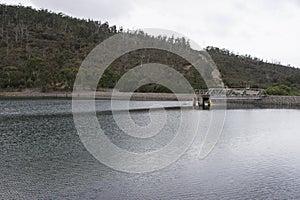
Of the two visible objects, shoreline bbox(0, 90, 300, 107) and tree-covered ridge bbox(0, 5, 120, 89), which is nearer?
shoreline bbox(0, 90, 300, 107)

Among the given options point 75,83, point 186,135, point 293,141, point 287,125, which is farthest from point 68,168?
point 75,83

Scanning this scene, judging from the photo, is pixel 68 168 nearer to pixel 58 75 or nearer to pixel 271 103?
pixel 271 103

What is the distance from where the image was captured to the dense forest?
269 feet

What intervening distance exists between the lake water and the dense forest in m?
54.9

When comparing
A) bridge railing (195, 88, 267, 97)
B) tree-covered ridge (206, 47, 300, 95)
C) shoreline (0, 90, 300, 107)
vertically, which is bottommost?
shoreline (0, 90, 300, 107)

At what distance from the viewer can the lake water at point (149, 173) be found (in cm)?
1405

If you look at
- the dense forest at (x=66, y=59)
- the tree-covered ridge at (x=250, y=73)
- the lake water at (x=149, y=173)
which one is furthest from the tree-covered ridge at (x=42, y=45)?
the lake water at (x=149, y=173)

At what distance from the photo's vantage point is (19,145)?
2300cm

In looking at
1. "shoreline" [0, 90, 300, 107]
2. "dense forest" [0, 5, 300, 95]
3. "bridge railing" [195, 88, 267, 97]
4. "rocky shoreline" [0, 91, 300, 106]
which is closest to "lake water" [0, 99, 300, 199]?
"bridge railing" [195, 88, 267, 97]

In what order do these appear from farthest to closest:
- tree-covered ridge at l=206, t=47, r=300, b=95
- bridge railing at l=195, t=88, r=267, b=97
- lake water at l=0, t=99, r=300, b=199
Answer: tree-covered ridge at l=206, t=47, r=300, b=95
bridge railing at l=195, t=88, r=267, b=97
lake water at l=0, t=99, r=300, b=199

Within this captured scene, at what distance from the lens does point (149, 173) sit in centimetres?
1698

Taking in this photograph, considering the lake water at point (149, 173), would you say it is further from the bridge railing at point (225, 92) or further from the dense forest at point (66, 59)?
the dense forest at point (66, 59)

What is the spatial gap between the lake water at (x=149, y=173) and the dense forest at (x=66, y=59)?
54936 mm

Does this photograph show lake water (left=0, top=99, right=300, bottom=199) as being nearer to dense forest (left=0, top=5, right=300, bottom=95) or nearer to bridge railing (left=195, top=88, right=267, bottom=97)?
bridge railing (left=195, top=88, right=267, bottom=97)
